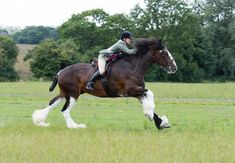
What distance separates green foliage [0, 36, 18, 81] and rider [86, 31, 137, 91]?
67907mm

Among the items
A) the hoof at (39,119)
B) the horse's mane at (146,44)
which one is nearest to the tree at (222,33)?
the horse's mane at (146,44)

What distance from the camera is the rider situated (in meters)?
16.1

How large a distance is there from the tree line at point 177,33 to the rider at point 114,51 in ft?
246

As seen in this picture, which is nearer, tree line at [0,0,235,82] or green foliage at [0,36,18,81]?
green foliage at [0,36,18,81]

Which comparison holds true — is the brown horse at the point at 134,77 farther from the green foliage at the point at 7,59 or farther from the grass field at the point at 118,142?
the green foliage at the point at 7,59

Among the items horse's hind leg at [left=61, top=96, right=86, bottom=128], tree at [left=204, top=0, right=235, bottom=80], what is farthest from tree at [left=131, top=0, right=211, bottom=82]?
horse's hind leg at [left=61, top=96, right=86, bottom=128]

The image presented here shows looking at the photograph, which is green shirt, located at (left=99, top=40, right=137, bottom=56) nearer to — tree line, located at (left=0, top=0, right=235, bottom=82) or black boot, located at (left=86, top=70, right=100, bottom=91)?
black boot, located at (left=86, top=70, right=100, bottom=91)

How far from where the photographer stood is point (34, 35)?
546ft

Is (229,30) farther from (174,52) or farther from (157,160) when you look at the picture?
(157,160)

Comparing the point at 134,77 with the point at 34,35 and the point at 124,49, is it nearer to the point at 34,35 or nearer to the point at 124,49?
the point at 124,49

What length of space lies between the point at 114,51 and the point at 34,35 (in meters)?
153

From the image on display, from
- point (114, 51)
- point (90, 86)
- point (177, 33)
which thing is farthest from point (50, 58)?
point (114, 51)

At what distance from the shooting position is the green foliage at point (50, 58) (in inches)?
3332

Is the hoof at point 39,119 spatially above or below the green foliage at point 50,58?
above
